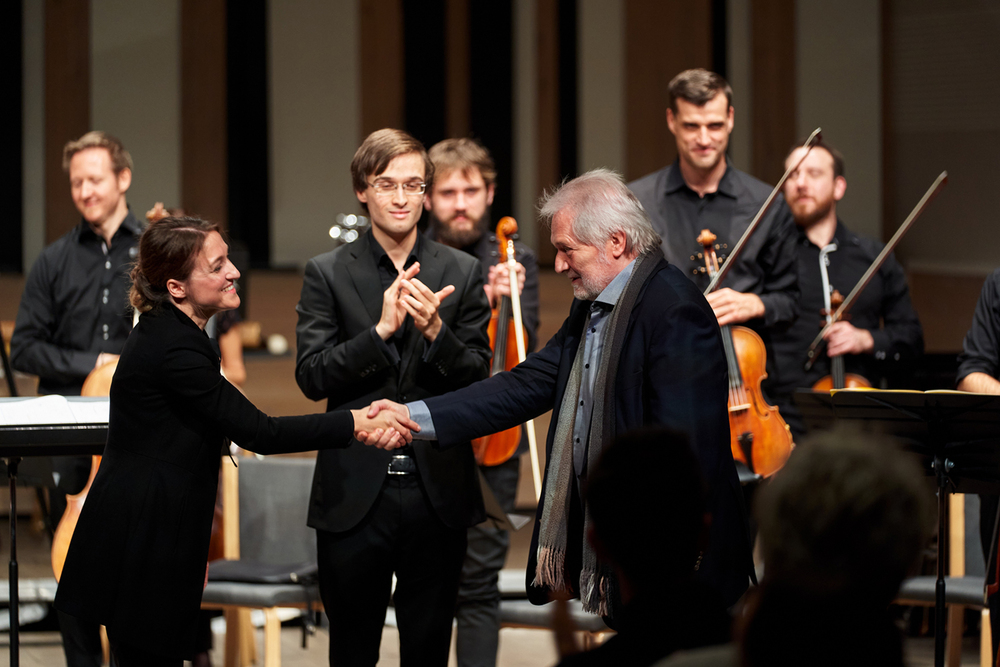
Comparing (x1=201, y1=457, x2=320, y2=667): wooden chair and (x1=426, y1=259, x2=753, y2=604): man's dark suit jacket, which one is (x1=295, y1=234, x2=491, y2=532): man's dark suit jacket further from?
(x1=201, y1=457, x2=320, y2=667): wooden chair

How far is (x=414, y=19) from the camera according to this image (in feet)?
31.1

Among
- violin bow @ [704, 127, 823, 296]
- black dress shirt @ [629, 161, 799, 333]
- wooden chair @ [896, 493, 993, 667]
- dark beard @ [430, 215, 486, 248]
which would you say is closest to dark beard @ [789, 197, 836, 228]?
black dress shirt @ [629, 161, 799, 333]

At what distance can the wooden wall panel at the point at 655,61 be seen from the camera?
896 centimetres

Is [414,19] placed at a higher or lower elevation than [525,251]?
higher

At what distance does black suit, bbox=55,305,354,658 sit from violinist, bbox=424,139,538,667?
1.03 meters

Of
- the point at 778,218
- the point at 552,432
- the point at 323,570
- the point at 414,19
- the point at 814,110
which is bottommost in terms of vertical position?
the point at 323,570

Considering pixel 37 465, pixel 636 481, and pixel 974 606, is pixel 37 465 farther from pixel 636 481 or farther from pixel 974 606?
pixel 974 606

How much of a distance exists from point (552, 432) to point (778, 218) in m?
1.37

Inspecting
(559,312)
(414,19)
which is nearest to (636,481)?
(559,312)

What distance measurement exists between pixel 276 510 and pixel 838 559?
106 inches

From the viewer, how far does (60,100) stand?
849 cm

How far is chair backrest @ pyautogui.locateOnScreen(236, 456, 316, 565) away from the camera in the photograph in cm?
353

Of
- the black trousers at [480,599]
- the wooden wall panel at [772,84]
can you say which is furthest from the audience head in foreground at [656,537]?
the wooden wall panel at [772,84]

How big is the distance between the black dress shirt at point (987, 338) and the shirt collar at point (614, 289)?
1240mm
